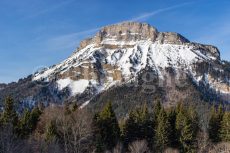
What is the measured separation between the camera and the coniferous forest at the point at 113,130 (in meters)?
82.7

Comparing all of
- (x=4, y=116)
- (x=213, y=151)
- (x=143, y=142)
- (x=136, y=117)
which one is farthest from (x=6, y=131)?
(x=213, y=151)

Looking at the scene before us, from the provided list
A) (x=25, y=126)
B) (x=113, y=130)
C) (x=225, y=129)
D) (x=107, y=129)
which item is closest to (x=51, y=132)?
(x=25, y=126)

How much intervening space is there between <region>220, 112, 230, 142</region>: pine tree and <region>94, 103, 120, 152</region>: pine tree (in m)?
23.4

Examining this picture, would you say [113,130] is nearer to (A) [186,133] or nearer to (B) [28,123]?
(A) [186,133]

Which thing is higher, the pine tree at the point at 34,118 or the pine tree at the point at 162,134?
the pine tree at the point at 34,118

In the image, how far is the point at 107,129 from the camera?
8919 centimetres

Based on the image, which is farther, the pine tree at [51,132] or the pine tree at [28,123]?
the pine tree at [28,123]

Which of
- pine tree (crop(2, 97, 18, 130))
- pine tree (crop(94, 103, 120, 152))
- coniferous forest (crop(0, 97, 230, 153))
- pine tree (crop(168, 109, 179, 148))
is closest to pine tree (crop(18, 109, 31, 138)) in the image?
coniferous forest (crop(0, 97, 230, 153))

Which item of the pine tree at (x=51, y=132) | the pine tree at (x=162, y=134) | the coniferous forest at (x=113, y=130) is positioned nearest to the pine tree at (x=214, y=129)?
the coniferous forest at (x=113, y=130)

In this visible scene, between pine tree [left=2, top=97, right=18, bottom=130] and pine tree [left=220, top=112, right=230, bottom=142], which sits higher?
pine tree [left=2, top=97, right=18, bottom=130]

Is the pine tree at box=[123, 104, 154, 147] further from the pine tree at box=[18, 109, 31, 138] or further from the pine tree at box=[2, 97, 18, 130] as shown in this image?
the pine tree at box=[2, 97, 18, 130]

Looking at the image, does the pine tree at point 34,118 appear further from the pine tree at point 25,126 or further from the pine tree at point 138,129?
the pine tree at point 138,129

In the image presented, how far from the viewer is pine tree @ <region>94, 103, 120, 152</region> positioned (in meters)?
87.8

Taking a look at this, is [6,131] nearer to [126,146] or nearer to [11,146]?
[11,146]
